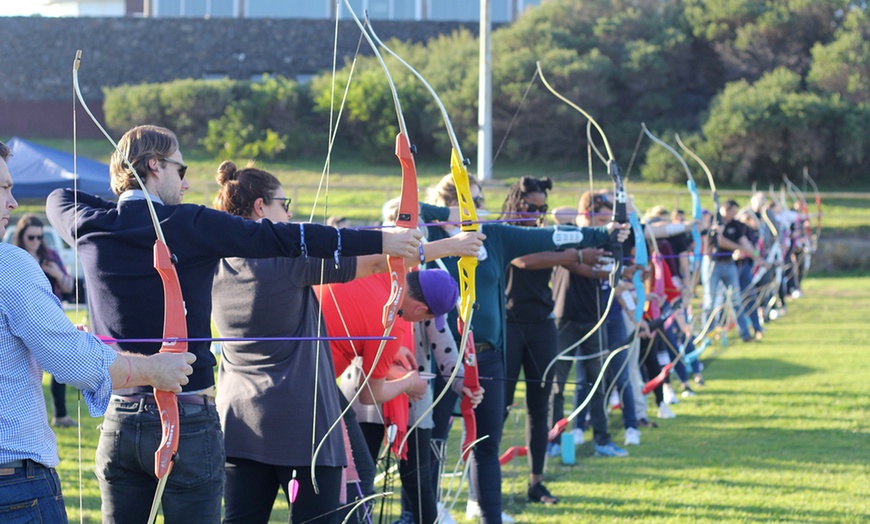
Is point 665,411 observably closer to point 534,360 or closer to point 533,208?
point 534,360

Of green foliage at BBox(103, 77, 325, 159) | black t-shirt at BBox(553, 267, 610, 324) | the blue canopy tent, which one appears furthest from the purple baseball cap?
green foliage at BBox(103, 77, 325, 159)

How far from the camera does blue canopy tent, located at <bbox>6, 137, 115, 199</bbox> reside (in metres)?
9.42

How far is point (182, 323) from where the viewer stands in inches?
94.8

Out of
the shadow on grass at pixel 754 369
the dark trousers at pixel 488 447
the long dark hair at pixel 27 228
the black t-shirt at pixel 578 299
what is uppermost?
the long dark hair at pixel 27 228

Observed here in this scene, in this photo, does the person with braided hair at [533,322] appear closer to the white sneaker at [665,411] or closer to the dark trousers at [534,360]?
the dark trousers at [534,360]

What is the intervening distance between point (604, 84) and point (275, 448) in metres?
19.9

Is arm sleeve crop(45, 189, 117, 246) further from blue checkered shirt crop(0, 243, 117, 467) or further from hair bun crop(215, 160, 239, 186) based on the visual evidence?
blue checkered shirt crop(0, 243, 117, 467)

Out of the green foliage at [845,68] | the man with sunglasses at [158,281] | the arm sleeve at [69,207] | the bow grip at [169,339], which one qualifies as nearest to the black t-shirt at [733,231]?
the man with sunglasses at [158,281]

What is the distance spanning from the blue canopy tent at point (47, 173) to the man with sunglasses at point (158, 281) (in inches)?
279

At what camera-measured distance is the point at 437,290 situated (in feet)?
10.8

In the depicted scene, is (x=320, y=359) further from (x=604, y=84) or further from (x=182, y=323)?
(x=604, y=84)

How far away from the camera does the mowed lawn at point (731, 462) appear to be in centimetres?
475

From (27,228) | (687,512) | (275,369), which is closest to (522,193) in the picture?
(687,512)

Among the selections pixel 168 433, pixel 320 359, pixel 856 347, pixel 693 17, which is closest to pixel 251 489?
pixel 320 359
